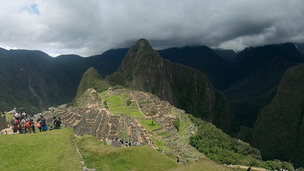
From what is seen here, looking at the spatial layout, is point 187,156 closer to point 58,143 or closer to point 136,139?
point 136,139

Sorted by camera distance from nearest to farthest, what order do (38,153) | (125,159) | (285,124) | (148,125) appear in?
(38,153)
(125,159)
(148,125)
(285,124)

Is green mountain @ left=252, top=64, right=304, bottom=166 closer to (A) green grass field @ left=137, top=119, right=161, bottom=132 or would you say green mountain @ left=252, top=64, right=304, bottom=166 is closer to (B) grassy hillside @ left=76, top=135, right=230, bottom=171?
(A) green grass field @ left=137, top=119, right=161, bottom=132

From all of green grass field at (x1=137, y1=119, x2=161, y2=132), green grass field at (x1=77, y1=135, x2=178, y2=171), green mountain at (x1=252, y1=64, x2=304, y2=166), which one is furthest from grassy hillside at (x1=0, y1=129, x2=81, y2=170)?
green mountain at (x1=252, y1=64, x2=304, y2=166)

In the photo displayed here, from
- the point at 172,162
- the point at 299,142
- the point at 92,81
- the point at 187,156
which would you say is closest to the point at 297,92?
the point at 299,142

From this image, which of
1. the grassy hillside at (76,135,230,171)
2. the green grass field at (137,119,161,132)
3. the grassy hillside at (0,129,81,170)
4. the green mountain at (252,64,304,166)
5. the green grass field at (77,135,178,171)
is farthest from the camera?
the green mountain at (252,64,304,166)

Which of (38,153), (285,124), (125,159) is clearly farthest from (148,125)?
(285,124)

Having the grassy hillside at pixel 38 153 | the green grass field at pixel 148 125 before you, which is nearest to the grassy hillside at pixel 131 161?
the grassy hillside at pixel 38 153

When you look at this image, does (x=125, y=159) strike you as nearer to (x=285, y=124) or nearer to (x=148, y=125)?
(x=148, y=125)
